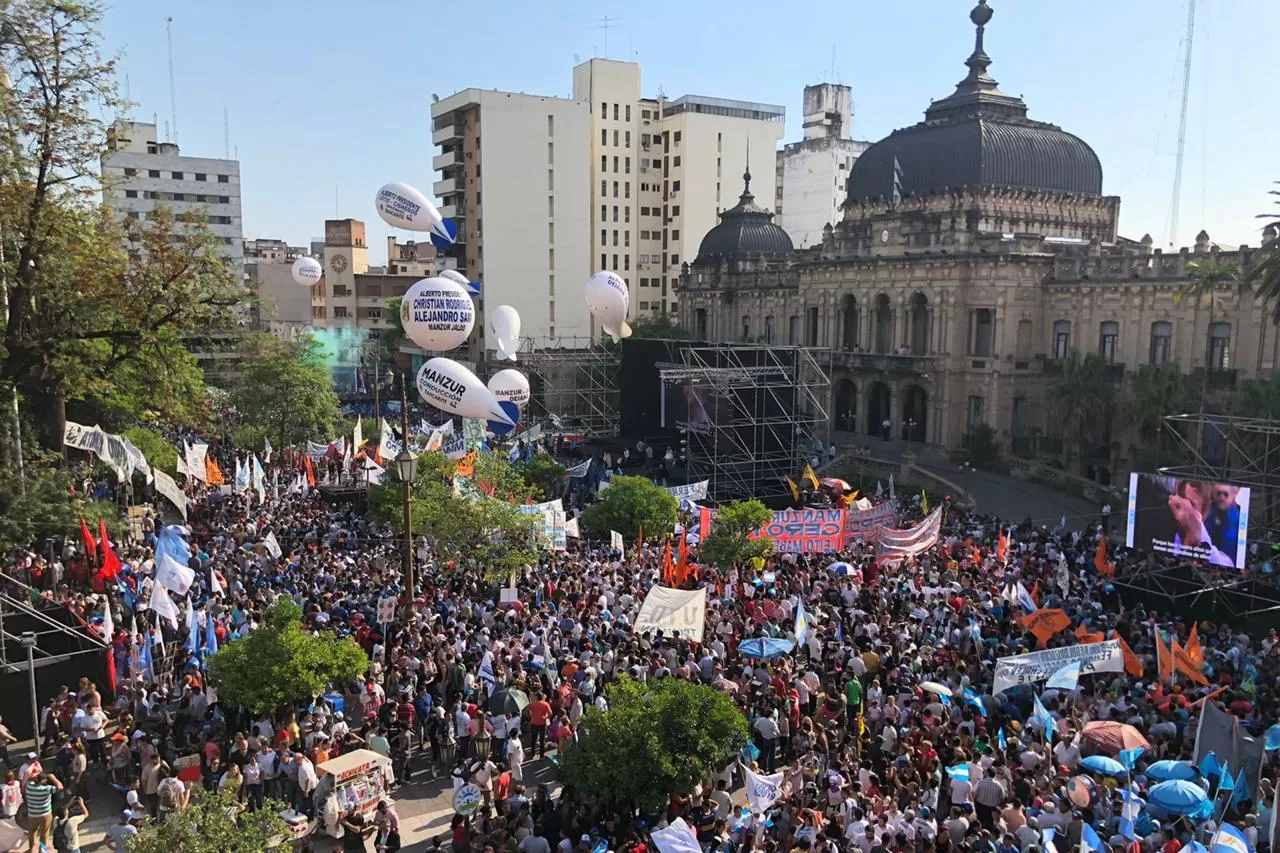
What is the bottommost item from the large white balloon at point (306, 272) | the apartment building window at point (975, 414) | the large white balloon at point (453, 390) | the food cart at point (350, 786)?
the food cart at point (350, 786)

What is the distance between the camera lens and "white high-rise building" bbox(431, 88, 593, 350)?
234 feet

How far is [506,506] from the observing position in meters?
25.5

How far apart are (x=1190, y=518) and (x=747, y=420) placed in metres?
22.0

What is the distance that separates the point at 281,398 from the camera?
1729 inches

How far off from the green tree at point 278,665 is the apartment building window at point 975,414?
118ft

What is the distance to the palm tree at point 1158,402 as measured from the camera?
37094 millimetres

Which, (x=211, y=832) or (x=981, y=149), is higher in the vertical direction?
(x=981, y=149)

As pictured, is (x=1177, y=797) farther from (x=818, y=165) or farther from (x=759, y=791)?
(x=818, y=165)

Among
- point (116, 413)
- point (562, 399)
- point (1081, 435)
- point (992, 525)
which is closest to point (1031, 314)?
point (1081, 435)

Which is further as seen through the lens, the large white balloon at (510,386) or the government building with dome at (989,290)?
the government building with dome at (989,290)

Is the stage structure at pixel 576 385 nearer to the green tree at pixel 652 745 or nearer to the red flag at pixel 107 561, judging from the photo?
the red flag at pixel 107 561

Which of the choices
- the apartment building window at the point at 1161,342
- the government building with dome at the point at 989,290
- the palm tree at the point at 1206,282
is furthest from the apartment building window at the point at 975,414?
the palm tree at the point at 1206,282

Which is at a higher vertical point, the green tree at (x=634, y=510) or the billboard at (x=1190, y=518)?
the billboard at (x=1190, y=518)

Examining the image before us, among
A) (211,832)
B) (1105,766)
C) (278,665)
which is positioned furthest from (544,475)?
(211,832)
